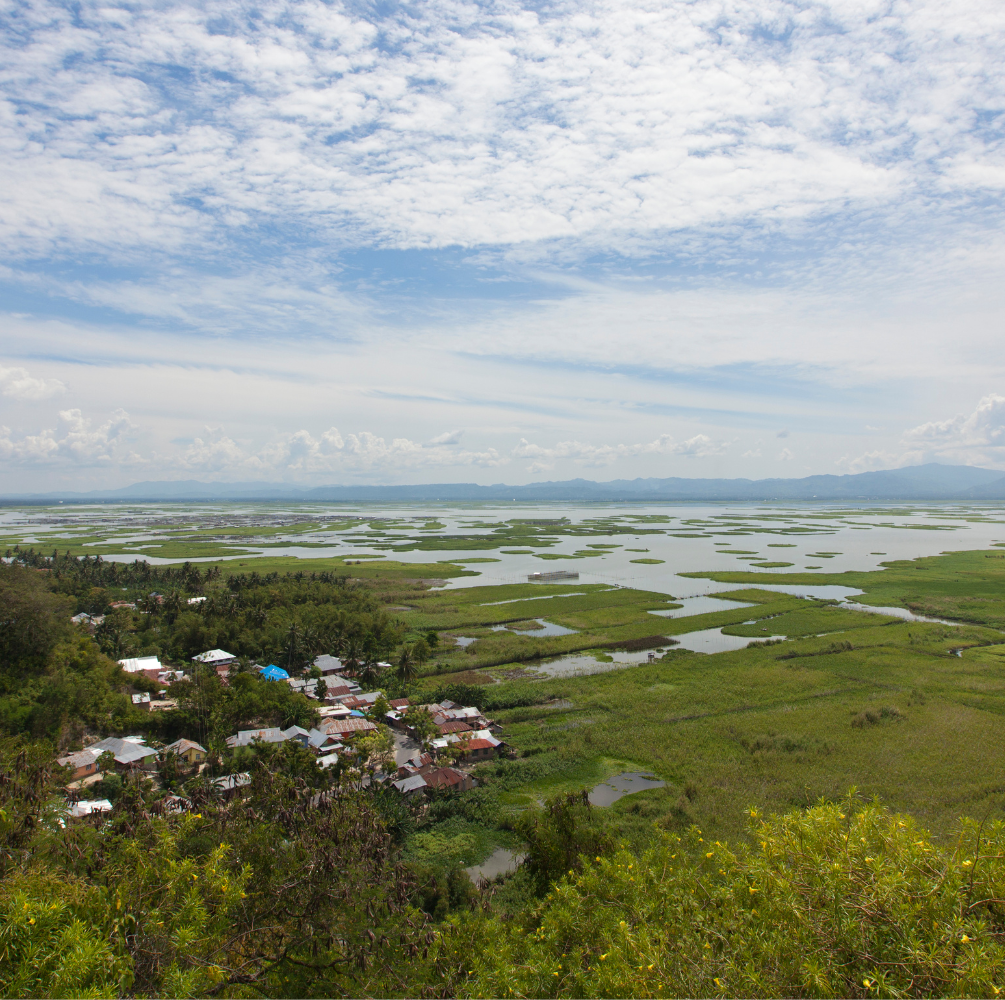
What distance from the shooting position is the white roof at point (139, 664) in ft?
86.6

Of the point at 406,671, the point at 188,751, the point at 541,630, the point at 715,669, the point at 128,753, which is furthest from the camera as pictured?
the point at 541,630

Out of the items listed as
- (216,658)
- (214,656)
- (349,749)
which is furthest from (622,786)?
(214,656)

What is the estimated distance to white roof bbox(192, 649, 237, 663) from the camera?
2856cm

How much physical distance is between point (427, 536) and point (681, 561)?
41.3 meters

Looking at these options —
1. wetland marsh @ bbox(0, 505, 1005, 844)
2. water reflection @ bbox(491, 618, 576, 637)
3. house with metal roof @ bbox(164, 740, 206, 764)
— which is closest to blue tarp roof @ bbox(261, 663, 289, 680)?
wetland marsh @ bbox(0, 505, 1005, 844)

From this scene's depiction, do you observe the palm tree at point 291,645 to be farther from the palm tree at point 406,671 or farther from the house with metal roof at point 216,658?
the palm tree at point 406,671

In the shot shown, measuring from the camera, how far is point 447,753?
18.9 m

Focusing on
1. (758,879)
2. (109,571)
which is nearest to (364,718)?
(758,879)

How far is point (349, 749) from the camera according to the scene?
18.8m

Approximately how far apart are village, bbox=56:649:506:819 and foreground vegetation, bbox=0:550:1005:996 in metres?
0.73

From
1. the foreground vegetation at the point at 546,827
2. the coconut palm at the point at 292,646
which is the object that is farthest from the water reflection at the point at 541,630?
the coconut palm at the point at 292,646

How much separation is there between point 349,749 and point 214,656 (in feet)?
44.1

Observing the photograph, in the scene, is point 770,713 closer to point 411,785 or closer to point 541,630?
point 411,785

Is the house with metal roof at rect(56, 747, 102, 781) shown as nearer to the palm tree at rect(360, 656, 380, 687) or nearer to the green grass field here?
the palm tree at rect(360, 656, 380, 687)
